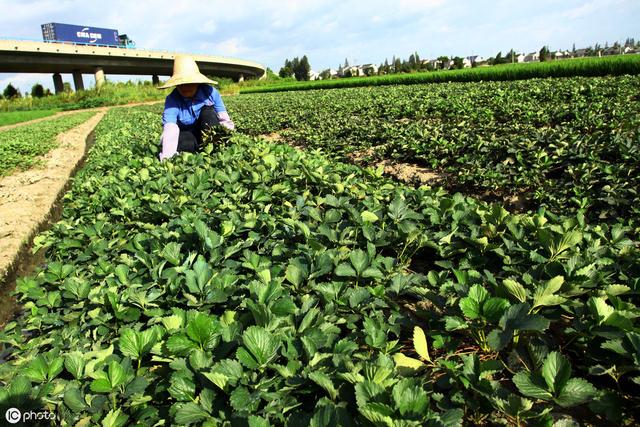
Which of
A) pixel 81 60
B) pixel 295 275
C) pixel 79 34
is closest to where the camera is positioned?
pixel 295 275

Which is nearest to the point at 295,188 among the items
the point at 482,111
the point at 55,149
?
the point at 482,111

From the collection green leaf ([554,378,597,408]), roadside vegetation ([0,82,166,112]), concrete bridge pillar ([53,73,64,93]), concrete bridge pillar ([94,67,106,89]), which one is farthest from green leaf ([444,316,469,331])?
concrete bridge pillar ([53,73,64,93])

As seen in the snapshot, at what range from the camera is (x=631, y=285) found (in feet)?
4.76

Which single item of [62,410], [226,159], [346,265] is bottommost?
[62,410]

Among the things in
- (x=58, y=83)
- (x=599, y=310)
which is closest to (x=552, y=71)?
(x=599, y=310)

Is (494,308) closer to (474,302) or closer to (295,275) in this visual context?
(474,302)

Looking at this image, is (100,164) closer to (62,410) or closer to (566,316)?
(62,410)

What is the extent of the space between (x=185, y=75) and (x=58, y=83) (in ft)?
A: 182

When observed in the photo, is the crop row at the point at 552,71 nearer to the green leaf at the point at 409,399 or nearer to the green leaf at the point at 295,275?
the green leaf at the point at 295,275

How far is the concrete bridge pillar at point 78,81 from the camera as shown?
48250mm

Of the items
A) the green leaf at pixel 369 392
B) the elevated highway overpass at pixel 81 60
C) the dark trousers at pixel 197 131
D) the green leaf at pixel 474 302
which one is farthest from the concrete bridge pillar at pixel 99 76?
the green leaf at pixel 369 392

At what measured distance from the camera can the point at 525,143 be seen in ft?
17.6

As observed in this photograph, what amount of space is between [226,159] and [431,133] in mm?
4148

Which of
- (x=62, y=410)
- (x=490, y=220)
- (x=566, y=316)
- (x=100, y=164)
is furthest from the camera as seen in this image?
(x=100, y=164)
